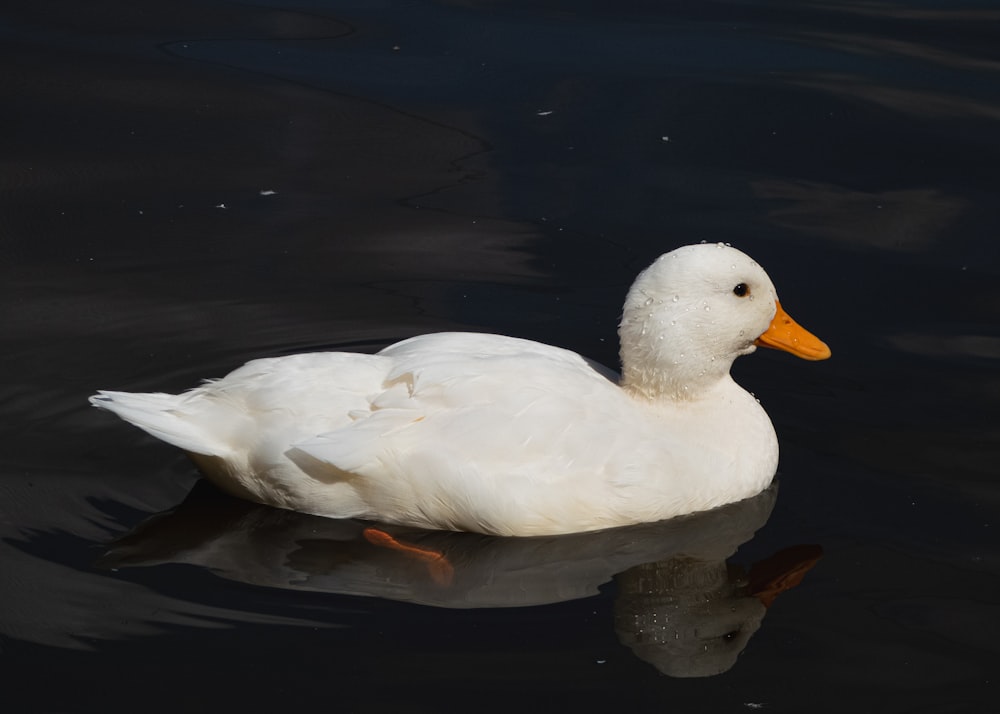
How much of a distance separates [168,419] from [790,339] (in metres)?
2.56

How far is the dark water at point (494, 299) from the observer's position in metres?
4.77

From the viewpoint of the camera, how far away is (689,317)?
225 inches

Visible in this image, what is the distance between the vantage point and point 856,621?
505 centimetres

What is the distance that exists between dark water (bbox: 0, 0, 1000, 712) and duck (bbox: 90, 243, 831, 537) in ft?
0.50

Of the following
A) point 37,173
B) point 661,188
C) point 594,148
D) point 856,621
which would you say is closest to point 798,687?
point 856,621

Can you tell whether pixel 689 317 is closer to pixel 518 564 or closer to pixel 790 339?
pixel 790 339

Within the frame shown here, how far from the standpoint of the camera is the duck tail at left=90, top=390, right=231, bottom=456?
5.42 meters

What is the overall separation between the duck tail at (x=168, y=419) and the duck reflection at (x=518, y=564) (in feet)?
1.05

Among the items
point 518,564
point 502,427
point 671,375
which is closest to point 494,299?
point 671,375

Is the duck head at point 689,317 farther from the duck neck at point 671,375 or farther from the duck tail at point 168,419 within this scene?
the duck tail at point 168,419

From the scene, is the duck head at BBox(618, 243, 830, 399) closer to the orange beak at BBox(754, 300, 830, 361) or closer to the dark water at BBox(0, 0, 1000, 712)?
the orange beak at BBox(754, 300, 830, 361)

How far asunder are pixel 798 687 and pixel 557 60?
19.8ft

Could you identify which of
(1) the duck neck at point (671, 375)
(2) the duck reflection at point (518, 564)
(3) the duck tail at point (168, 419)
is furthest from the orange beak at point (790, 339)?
(3) the duck tail at point (168, 419)

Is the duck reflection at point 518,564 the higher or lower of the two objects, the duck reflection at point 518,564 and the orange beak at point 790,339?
the lower
